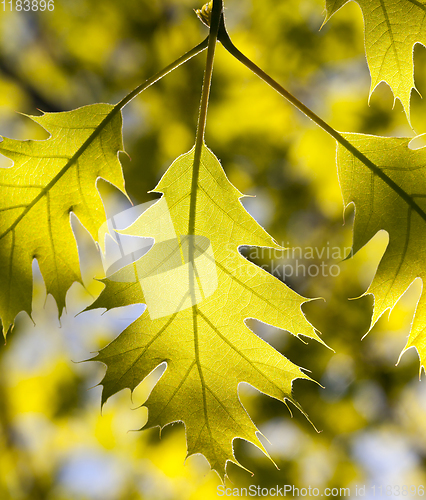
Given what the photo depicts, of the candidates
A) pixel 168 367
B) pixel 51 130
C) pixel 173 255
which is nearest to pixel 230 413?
pixel 168 367

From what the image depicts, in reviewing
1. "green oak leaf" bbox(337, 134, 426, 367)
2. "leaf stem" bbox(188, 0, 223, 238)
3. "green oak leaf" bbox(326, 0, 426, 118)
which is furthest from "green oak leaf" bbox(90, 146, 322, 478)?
"green oak leaf" bbox(326, 0, 426, 118)

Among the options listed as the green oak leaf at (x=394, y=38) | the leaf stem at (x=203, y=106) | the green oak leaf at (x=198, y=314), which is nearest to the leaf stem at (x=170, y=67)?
the leaf stem at (x=203, y=106)

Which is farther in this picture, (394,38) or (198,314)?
(198,314)

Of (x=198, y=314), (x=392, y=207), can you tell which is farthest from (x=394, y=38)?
(x=198, y=314)

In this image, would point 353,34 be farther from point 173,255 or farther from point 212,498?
point 212,498

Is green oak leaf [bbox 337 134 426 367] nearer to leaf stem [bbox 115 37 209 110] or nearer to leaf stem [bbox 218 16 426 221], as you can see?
leaf stem [bbox 218 16 426 221]

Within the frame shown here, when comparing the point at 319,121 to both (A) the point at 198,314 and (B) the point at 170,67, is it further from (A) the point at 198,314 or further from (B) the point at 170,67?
(A) the point at 198,314
